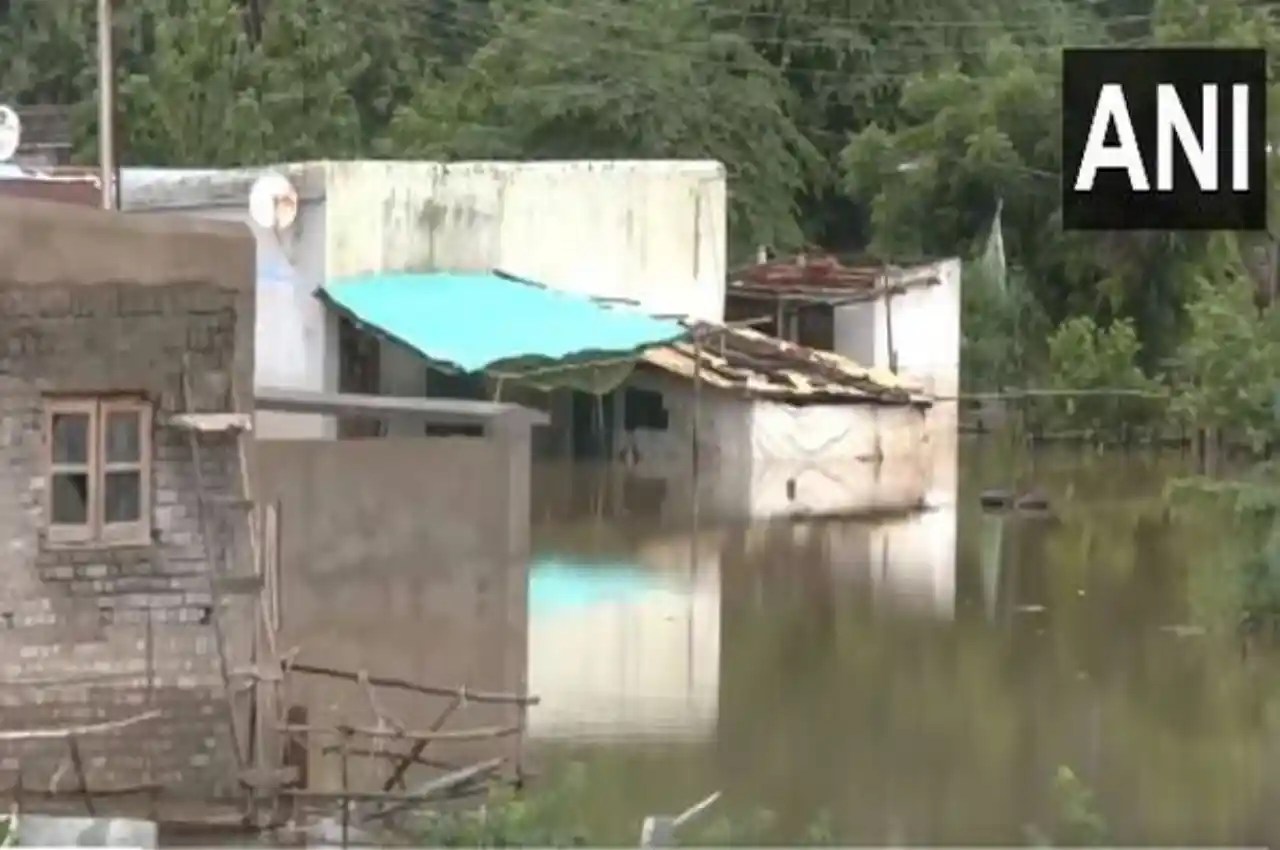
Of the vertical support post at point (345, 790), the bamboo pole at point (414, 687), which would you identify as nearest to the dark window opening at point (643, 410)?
the bamboo pole at point (414, 687)

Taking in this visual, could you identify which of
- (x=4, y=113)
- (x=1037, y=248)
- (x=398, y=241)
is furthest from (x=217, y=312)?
(x=1037, y=248)

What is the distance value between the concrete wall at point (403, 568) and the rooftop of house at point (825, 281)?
18211mm

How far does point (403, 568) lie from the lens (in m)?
12.0

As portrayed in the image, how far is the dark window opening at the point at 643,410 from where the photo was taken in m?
28.7

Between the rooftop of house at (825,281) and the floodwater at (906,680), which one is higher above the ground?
the rooftop of house at (825,281)

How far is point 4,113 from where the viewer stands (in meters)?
21.2

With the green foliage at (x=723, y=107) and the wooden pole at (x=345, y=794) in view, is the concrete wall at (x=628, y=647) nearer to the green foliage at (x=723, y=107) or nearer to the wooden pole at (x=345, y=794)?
the wooden pole at (x=345, y=794)

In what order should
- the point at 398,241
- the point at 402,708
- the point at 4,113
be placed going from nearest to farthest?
1. the point at 402,708
2. the point at 4,113
3. the point at 398,241

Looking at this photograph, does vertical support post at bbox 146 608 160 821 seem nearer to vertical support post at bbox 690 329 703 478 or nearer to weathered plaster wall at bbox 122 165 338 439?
weathered plaster wall at bbox 122 165 338 439

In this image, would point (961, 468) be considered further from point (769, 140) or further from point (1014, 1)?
point (1014, 1)

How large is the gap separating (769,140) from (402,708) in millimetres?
24460

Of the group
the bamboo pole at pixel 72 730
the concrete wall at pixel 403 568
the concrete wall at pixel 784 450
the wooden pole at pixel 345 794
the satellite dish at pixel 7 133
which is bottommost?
the wooden pole at pixel 345 794

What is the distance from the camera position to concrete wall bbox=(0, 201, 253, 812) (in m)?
10.2

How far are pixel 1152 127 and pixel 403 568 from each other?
5427 millimetres
